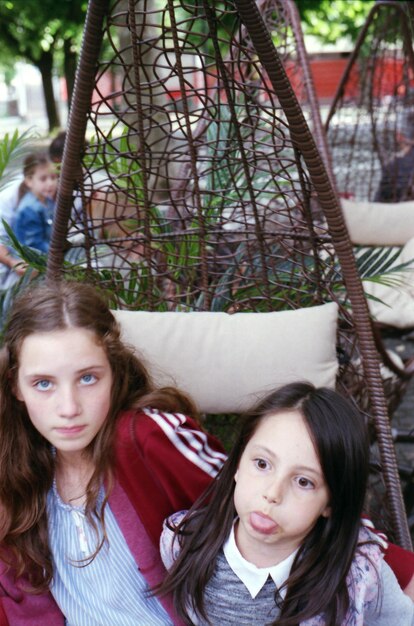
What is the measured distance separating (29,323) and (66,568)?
1.77ft

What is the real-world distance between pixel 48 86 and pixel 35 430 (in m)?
12.2

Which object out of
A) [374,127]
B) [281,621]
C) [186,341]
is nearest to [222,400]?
[186,341]

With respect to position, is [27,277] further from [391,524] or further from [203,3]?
[391,524]

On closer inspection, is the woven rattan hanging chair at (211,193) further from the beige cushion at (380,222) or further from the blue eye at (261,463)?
the beige cushion at (380,222)

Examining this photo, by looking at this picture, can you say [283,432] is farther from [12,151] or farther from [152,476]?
[12,151]

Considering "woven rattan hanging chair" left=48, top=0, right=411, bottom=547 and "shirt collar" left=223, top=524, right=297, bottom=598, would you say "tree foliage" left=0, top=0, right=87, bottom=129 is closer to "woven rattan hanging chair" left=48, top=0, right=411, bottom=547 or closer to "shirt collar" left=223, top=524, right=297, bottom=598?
"woven rattan hanging chair" left=48, top=0, right=411, bottom=547

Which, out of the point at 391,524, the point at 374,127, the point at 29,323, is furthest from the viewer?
the point at 374,127

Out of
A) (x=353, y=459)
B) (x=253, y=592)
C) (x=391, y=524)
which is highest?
(x=353, y=459)

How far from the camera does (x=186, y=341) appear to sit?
2068mm

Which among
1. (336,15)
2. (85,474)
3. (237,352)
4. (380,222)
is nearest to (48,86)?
(336,15)

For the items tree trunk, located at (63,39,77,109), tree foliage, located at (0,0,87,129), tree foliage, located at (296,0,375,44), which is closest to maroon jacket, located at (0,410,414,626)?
tree foliage, located at (296,0,375,44)

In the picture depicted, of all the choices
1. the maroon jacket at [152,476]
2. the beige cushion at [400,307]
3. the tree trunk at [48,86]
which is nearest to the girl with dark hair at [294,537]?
the maroon jacket at [152,476]

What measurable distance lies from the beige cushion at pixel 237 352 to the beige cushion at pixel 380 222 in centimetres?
209

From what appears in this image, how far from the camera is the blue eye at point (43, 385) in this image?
161 cm
